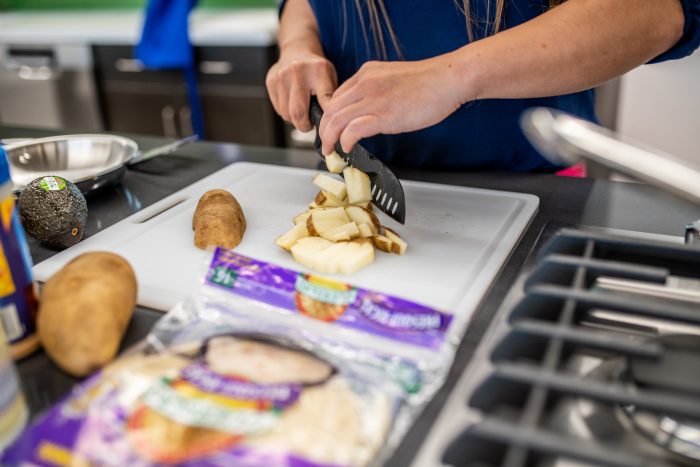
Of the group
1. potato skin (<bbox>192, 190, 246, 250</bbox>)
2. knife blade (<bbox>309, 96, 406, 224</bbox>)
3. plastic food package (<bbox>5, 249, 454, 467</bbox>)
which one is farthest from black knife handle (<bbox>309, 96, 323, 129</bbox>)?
plastic food package (<bbox>5, 249, 454, 467</bbox>)

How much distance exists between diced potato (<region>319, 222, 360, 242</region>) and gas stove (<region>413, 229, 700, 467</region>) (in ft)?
0.82

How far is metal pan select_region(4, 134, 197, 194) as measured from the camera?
1.10 m

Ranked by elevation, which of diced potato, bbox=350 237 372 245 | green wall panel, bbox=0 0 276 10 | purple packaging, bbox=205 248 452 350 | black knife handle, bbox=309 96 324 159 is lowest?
diced potato, bbox=350 237 372 245

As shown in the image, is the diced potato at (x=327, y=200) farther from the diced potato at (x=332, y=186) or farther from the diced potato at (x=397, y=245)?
the diced potato at (x=397, y=245)

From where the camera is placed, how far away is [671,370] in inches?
19.8

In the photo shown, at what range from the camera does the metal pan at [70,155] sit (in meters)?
1.10

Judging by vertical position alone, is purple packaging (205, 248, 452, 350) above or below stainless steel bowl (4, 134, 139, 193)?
below

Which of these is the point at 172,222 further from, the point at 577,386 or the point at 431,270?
the point at 577,386

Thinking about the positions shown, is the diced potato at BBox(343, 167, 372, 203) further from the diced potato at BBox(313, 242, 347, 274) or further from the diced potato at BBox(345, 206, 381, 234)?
the diced potato at BBox(313, 242, 347, 274)

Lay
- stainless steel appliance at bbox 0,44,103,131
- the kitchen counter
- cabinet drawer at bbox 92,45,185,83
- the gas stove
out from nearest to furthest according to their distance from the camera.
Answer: the gas stove < the kitchen counter < cabinet drawer at bbox 92,45,185,83 < stainless steel appliance at bbox 0,44,103,131

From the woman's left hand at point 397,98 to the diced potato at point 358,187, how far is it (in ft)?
0.21

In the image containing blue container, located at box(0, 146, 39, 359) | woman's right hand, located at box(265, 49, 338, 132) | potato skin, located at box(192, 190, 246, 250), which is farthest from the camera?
woman's right hand, located at box(265, 49, 338, 132)

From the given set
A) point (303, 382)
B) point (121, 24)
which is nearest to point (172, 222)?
point (303, 382)

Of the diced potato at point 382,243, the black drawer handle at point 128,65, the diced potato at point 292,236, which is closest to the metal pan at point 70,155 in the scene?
the diced potato at point 292,236
